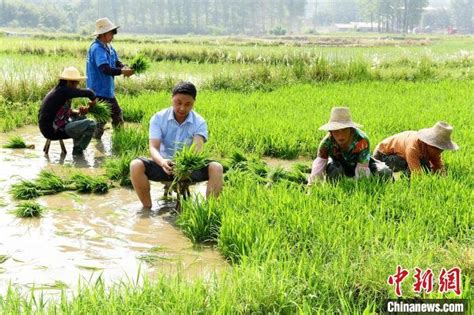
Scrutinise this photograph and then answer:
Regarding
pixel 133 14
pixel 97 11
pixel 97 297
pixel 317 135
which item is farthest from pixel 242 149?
pixel 97 11

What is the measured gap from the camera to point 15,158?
19.6 ft

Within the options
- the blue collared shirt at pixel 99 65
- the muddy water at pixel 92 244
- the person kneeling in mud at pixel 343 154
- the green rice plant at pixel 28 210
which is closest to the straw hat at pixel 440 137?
the person kneeling in mud at pixel 343 154

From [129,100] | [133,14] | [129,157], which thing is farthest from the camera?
[133,14]

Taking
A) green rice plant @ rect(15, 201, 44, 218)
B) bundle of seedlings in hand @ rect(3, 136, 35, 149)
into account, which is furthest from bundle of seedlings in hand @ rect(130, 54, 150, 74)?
green rice plant @ rect(15, 201, 44, 218)

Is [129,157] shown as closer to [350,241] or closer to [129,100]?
[350,241]

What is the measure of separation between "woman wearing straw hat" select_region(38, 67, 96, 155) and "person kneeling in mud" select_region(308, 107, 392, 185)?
2.99 meters

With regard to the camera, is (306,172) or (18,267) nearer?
(18,267)

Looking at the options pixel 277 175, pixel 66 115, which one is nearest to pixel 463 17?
pixel 66 115

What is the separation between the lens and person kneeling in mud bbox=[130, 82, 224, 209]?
166 inches

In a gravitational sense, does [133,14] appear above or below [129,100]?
above

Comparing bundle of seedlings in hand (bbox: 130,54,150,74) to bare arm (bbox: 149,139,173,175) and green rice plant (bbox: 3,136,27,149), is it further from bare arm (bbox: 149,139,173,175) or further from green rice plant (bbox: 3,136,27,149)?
bare arm (bbox: 149,139,173,175)

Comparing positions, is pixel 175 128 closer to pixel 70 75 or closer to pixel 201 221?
pixel 201 221

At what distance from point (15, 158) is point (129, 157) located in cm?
164

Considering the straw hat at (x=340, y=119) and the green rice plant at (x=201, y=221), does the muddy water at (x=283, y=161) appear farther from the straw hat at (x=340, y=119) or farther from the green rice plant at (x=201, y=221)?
the green rice plant at (x=201, y=221)
